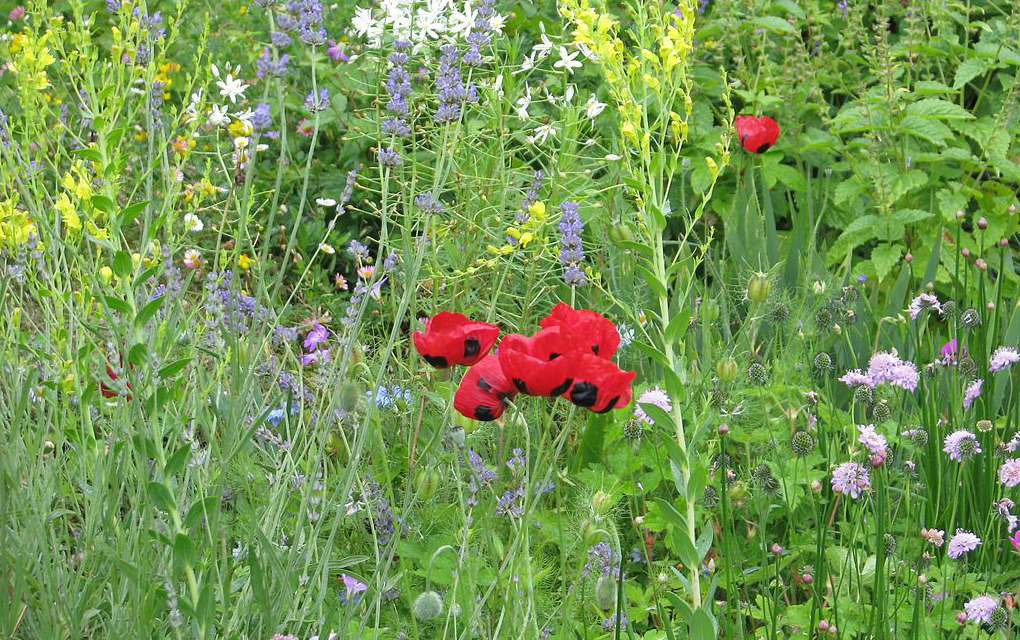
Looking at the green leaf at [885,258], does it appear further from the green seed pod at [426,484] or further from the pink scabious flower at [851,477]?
the green seed pod at [426,484]

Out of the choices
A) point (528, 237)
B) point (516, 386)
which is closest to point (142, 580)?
point (516, 386)

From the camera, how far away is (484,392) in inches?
63.4

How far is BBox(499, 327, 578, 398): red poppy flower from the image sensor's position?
4.90 feet

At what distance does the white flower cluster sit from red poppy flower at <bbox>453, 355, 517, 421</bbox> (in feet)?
4.05

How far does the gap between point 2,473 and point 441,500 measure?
114 centimetres

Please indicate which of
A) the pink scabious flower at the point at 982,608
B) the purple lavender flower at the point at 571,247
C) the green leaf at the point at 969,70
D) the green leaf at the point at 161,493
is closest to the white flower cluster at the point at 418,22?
the purple lavender flower at the point at 571,247

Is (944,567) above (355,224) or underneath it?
above

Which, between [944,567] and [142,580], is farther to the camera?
[944,567]

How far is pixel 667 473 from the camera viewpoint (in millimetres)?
2441

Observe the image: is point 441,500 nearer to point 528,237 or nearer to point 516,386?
point 528,237

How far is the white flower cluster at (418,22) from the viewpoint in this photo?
273 centimetres

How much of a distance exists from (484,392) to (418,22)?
4.69ft

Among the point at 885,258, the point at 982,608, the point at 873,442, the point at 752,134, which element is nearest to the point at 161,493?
the point at 873,442

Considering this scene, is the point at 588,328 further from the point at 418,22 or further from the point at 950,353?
the point at 418,22
